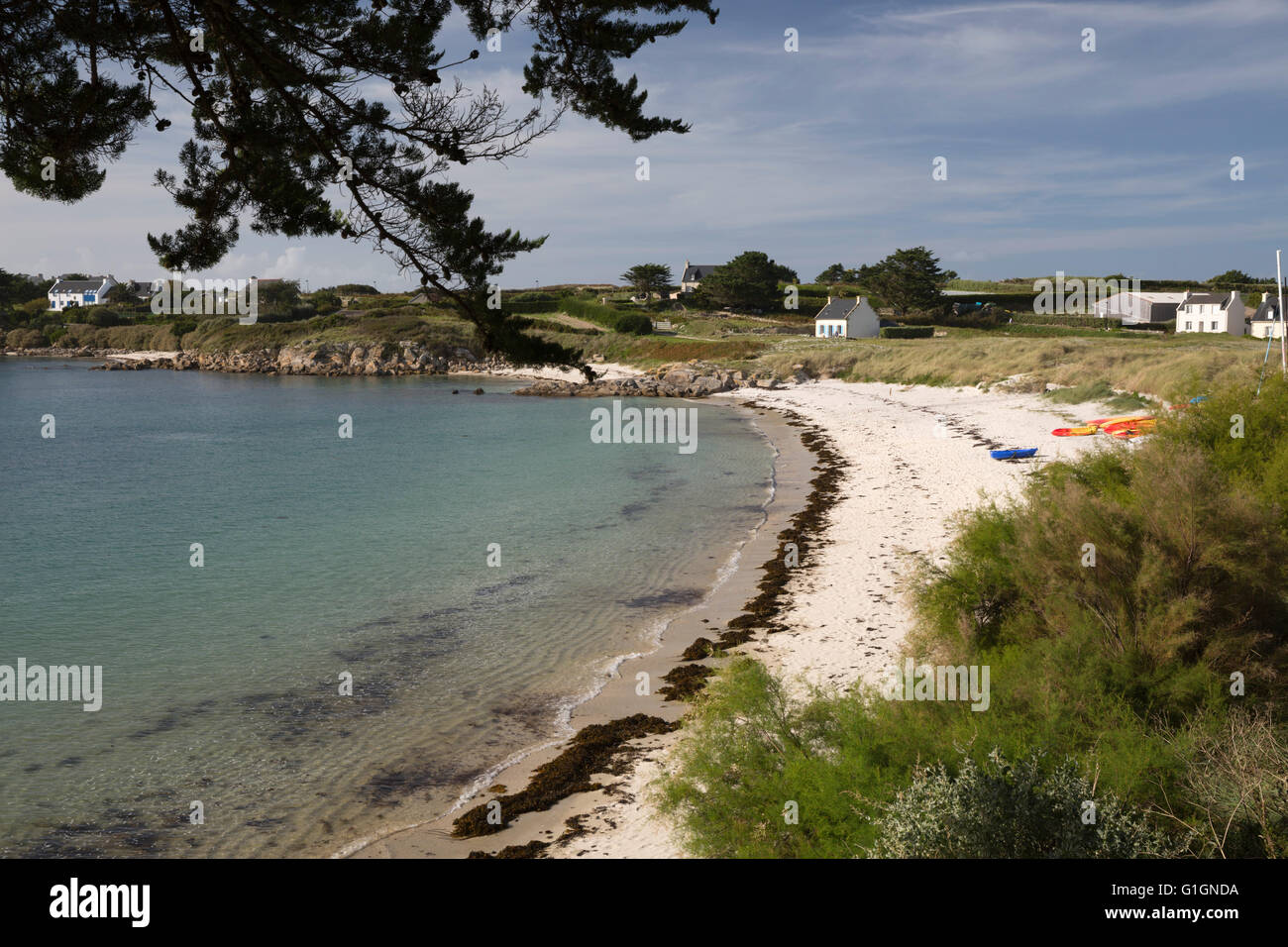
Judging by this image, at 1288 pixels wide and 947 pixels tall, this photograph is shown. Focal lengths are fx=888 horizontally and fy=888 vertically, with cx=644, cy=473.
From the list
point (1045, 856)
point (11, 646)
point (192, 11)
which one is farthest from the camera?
point (11, 646)

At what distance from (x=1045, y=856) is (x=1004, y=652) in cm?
300

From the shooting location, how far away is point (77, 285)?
127 meters

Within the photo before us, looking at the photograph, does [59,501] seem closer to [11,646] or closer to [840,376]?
[11,646]

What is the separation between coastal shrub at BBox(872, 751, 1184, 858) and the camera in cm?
484

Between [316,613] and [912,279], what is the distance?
7106 cm

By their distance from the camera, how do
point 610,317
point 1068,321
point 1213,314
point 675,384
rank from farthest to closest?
1. point 610,317
2. point 1068,321
3. point 1213,314
4. point 675,384

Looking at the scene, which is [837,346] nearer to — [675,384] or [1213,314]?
[675,384]

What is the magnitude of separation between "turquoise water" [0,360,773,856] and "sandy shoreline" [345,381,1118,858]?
709 mm

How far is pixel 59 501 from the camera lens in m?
27.5

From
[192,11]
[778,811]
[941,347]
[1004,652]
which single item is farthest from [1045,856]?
[941,347]

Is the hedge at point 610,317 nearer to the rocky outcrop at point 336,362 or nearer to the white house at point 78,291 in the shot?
the rocky outcrop at point 336,362

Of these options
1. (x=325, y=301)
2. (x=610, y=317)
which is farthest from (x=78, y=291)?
(x=610, y=317)

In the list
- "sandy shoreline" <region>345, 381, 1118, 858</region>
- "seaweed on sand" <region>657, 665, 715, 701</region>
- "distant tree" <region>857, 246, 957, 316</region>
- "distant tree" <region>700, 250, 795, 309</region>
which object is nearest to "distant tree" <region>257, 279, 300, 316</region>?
"distant tree" <region>700, 250, 795, 309</region>

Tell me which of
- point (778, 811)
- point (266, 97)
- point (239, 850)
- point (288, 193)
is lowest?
point (239, 850)
